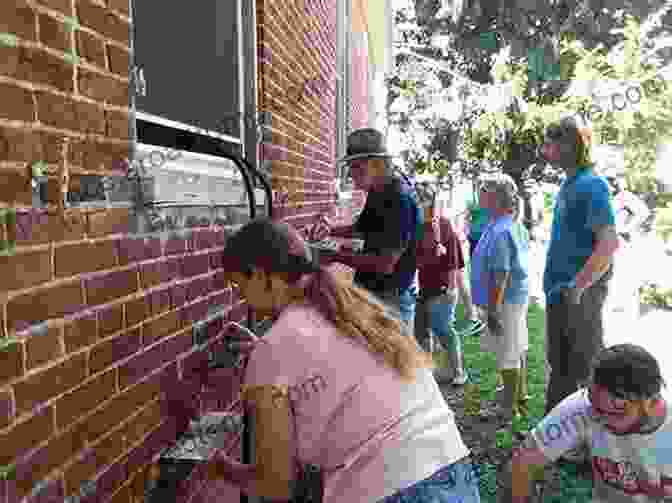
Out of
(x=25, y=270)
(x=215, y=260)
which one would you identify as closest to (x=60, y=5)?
(x=25, y=270)

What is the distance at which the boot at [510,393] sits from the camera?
4531 mm

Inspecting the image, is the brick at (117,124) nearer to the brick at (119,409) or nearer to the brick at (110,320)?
the brick at (110,320)

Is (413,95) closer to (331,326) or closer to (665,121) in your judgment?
(665,121)

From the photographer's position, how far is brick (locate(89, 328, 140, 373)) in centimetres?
156

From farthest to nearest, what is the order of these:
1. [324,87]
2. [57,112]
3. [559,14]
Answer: [559,14], [324,87], [57,112]

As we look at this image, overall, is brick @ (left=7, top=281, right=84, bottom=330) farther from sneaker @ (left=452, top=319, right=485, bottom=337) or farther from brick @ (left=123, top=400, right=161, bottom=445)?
sneaker @ (left=452, top=319, right=485, bottom=337)

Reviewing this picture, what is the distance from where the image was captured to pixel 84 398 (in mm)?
1514

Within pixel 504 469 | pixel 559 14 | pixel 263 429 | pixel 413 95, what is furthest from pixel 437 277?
pixel 413 95

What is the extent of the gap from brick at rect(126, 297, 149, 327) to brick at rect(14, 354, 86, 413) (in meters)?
0.26

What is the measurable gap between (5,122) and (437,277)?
13.7 ft

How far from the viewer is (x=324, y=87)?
5797 millimetres

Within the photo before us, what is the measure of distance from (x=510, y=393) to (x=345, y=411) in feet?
10.9

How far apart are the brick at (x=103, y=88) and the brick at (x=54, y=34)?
85 mm

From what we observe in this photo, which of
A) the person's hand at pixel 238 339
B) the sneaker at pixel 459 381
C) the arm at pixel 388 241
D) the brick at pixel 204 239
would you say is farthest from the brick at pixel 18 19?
the sneaker at pixel 459 381
